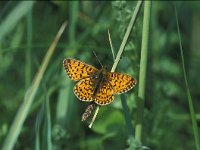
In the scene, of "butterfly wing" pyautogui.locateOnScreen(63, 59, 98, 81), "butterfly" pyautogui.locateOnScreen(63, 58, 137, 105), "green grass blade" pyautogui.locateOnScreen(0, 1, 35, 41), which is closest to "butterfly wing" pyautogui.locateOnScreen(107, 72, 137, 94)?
"butterfly" pyautogui.locateOnScreen(63, 58, 137, 105)

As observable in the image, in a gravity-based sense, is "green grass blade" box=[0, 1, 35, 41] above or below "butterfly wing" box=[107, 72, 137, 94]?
above

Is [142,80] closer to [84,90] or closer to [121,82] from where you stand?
[121,82]

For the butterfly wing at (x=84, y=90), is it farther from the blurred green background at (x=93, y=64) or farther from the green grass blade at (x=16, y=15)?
the green grass blade at (x=16, y=15)

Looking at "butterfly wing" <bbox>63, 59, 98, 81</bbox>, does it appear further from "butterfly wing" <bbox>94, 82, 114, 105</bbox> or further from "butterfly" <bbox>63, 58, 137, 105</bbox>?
"butterfly wing" <bbox>94, 82, 114, 105</bbox>

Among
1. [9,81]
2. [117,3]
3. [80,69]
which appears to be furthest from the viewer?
[9,81]

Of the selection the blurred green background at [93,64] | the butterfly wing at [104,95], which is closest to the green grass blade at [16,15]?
the blurred green background at [93,64]

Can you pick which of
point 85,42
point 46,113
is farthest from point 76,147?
point 46,113

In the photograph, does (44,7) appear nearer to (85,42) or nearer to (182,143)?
(85,42)
